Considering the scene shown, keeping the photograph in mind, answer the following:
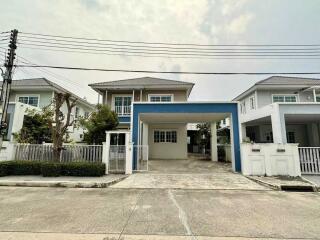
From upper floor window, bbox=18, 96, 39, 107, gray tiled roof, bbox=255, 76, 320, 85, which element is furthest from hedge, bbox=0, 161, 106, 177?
gray tiled roof, bbox=255, 76, 320, 85

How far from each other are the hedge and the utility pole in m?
1.50

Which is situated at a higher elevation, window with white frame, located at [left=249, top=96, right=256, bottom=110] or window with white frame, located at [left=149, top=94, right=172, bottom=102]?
window with white frame, located at [left=149, top=94, right=172, bottom=102]

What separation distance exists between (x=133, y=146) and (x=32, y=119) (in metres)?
8.73

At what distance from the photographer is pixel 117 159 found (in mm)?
10719

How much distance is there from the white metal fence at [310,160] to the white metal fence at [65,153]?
37.4ft

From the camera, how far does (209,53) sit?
483 inches

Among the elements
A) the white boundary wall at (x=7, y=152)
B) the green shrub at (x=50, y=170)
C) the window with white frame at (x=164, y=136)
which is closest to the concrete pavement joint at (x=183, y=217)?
the green shrub at (x=50, y=170)

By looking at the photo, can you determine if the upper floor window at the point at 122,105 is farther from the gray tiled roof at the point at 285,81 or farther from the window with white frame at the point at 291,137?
the window with white frame at the point at 291,137

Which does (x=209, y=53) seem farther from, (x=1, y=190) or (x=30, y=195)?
(x=1, y=190)

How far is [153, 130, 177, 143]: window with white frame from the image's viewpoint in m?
19.2

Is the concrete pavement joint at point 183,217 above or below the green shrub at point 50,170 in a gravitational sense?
below

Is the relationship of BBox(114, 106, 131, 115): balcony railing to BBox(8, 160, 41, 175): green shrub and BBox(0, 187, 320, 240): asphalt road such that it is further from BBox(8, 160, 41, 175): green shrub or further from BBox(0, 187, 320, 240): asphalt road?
BBox(0, 187, 320, 240): asphalt road

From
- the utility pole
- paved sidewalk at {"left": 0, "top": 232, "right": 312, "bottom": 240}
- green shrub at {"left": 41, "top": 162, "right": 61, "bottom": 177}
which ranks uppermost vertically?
the utility pole

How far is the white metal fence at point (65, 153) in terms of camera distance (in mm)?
10852
